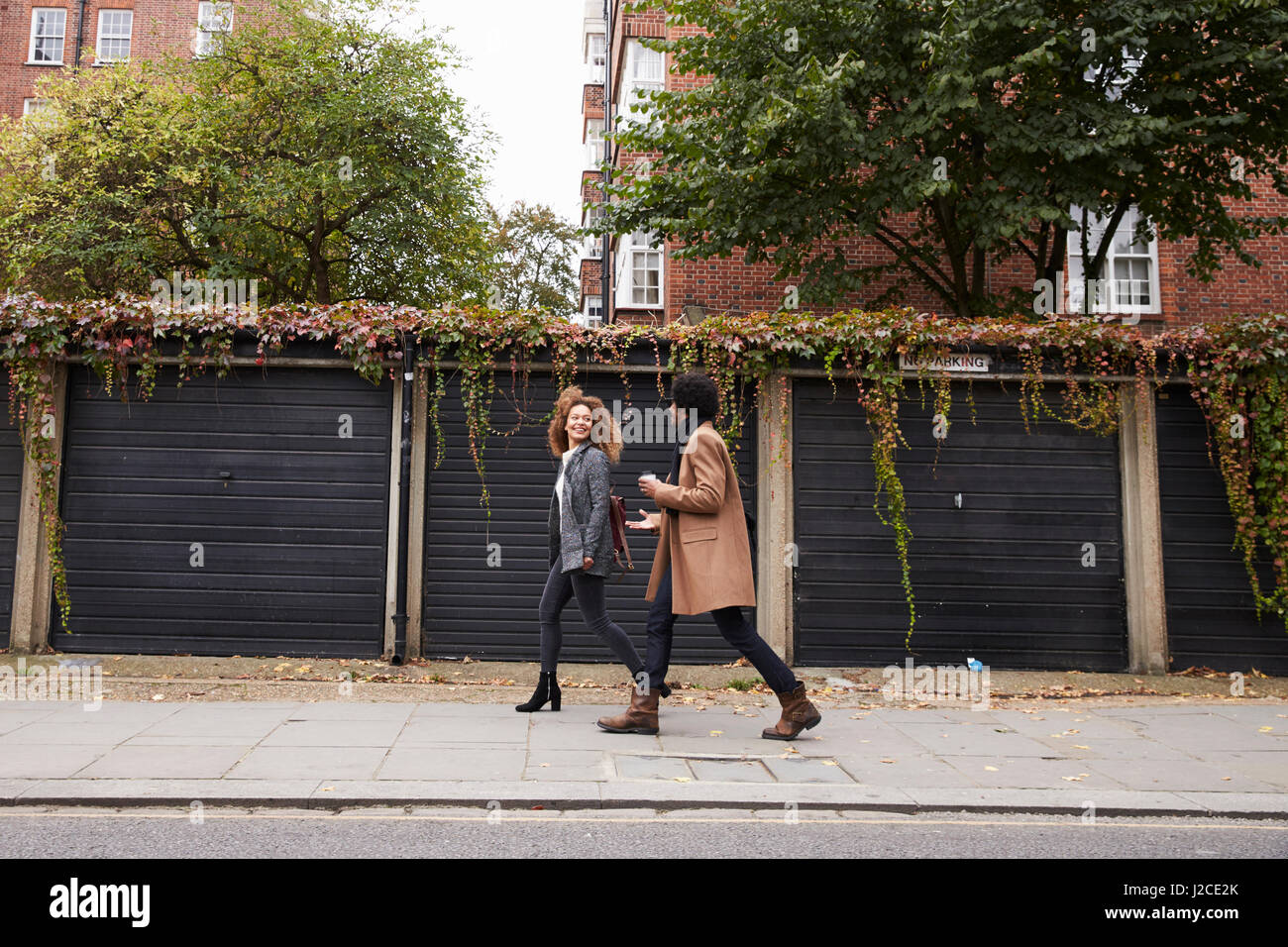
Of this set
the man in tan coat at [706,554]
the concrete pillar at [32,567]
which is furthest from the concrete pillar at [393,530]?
the man in tan coat at [706,554]

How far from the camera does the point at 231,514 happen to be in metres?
8.87

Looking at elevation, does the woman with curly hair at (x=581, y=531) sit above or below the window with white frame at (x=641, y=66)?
below

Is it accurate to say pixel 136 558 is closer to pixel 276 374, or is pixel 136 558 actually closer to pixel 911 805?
pixel 276 374

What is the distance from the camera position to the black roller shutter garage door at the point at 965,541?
8.98 m

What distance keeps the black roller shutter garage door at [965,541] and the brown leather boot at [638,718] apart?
302 cm

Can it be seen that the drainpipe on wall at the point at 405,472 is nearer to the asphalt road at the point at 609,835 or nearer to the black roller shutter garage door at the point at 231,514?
the black roller shutter garage door at the point at 231,514

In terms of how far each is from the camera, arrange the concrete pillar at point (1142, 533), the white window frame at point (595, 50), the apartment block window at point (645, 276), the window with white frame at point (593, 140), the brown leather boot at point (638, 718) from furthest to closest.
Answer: the window with white frame at point (593, 140), the white window frame at point (595, 50), the apartment block window at point (645, 276), the concrete pillar at point (1142, 533), the brown leather boot at point (638, 718)

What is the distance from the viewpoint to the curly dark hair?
6.02 m

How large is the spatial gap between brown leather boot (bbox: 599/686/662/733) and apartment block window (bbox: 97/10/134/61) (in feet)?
117

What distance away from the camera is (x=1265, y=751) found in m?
6.20

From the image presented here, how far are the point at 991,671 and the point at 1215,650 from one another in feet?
7.42

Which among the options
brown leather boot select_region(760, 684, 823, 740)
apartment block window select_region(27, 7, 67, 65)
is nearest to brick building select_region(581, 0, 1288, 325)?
brown leather boot select_region(760, 684, 823, 740)

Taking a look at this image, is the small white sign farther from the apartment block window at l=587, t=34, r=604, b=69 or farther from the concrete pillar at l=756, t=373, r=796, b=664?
the apartment block window at l=587, t=34, r=604, b=69

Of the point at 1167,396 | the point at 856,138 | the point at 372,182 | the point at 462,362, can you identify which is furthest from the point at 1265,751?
the point at 372,182
